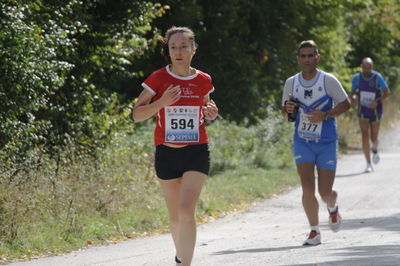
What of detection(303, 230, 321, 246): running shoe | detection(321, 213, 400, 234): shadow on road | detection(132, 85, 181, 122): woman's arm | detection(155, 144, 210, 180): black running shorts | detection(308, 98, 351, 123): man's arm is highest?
detection(132, 85, 181, 122): woman's arm

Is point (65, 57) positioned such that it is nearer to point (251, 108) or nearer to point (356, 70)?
point (251, 108)

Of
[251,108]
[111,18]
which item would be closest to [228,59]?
[251,108]

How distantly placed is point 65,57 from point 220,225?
320 cm

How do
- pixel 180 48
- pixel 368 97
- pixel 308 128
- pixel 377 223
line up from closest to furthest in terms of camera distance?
pixel 180 48
pixel 308 128
pixel 377 223
pixel 368 97

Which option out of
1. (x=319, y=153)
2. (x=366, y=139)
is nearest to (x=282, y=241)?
(x=319, y=153)

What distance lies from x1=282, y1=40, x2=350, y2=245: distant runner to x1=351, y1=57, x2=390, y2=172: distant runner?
322 inches

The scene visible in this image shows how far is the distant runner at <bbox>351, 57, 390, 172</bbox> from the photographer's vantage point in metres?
17.7

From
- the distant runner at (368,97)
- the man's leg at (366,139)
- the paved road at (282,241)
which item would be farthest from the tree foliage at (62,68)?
the man's leg at (366,139)

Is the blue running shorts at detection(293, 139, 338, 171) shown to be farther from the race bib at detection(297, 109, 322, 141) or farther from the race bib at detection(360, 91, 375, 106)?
the race bib at detection(360, 91, 375, 106)

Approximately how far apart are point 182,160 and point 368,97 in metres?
11.2

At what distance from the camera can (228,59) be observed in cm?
2277

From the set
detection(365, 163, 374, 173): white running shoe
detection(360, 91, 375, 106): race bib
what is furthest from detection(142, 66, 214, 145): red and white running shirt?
detection(365, 163, 374, 173): white running shoe

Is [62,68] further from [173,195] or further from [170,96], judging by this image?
[170,96]

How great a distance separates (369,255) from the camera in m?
8.34
